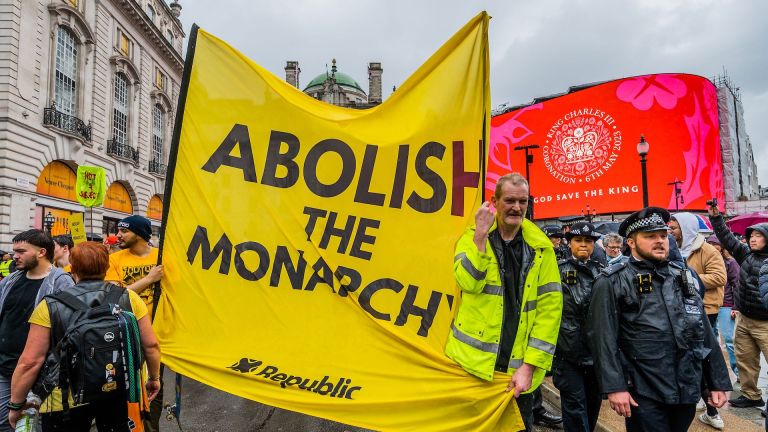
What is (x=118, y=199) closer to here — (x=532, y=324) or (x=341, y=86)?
(x=532, y=324)

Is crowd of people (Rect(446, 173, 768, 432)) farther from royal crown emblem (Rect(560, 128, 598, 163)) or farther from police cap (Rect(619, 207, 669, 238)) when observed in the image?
royal crown emblem (Rect(560, 128, 598, 163))

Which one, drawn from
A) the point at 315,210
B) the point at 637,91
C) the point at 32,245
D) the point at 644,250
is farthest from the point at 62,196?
the point at 637,91

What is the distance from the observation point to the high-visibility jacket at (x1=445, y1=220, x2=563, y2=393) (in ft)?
7.89

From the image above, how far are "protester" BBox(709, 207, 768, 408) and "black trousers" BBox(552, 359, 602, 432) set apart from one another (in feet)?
8.31

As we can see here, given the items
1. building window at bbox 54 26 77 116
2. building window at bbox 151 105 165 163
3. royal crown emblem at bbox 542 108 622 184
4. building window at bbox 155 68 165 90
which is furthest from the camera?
royal crown emblem at bbox 542 108 622 184

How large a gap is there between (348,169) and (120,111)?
1220 inches

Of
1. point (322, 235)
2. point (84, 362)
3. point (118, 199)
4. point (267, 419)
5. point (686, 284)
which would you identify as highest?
point (118, 199)

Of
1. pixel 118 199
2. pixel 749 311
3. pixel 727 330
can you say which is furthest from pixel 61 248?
pixel 118 199

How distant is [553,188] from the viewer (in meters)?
38.7

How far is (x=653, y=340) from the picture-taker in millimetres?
2564

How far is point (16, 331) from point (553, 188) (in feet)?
132

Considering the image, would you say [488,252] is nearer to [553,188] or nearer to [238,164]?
[238,164]

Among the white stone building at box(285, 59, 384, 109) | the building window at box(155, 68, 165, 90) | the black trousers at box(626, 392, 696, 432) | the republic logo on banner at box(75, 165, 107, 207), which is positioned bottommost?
the black trousers at box(626, 392, 696, 432)

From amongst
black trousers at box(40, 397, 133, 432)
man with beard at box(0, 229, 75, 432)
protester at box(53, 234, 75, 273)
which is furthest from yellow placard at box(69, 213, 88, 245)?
black trousers at box(40, 397, 133, 432)
